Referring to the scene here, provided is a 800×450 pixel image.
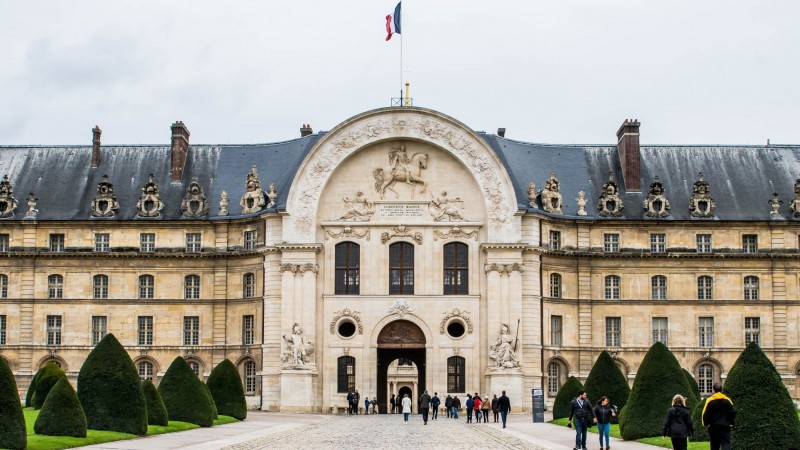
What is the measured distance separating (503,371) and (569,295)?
7.77 m

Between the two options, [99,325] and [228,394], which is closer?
[228,394]

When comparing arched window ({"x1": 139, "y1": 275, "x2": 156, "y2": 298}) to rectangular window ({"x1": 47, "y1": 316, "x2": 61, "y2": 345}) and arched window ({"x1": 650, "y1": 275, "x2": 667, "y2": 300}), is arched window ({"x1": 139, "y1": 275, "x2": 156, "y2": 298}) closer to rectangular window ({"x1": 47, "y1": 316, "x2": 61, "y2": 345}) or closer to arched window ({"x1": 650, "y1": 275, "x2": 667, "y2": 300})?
rectangular window ({"x1": 47, "y1": 316, "x2": 61, "y2": 345})

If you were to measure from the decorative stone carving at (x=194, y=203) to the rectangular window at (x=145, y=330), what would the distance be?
6.87m

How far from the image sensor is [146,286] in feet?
249

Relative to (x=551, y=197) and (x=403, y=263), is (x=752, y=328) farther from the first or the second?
(x=403, y=263)

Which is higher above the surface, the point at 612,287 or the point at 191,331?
the point at 612,287

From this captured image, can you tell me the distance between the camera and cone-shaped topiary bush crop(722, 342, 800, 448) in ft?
105

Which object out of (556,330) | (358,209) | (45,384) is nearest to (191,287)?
(358,209)

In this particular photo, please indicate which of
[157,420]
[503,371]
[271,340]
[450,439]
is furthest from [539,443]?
[271,340]

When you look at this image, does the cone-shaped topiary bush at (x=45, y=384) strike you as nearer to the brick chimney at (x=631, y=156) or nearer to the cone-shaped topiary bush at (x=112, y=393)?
the cone-shaped topiary bush at (x=112, y=393)

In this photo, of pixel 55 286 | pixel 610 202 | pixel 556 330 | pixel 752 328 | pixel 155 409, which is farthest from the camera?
pixel 610 202

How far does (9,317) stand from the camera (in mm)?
75250

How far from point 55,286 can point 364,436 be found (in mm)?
36184

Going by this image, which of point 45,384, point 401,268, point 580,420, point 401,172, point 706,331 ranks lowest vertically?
point 45,384
